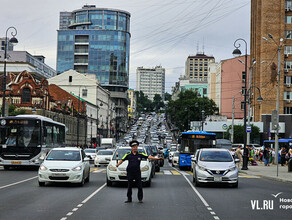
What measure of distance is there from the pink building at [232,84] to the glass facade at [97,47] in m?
34.5

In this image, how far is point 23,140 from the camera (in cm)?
2998

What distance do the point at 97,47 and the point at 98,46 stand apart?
0.39 meters

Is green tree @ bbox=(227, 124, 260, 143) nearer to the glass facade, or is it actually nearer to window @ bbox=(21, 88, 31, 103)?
window @ bbox=(21, 88, 31, 103)

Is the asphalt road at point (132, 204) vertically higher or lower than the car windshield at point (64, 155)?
lower

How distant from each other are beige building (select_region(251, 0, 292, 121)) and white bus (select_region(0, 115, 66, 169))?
53.0 metres

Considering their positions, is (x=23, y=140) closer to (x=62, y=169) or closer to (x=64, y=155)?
(x=64, y=155)

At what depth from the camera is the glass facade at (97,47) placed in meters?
131

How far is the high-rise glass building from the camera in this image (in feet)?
430

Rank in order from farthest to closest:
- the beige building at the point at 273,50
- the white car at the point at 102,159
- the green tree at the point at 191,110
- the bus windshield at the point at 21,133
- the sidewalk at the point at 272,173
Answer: the green tree at the point at 191,110 → the beige building at the point at 273,50 → the white car at the point at 102,159 → the bus windshield at the point at 21,133 → the sidewalk at the point at 272,173

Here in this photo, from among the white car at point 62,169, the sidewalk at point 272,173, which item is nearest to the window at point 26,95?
the sidewalk at point 272,173

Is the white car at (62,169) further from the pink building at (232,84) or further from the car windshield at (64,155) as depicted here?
the pink building at (232,84)

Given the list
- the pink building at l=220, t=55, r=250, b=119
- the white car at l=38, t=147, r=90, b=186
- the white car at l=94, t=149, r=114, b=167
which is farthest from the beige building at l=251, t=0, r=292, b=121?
the white car at l=38, t=147, r=90, b=186

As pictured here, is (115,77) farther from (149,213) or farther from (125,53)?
(149,213)

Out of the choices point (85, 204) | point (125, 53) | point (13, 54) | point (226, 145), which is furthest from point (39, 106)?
point (125, 53)
